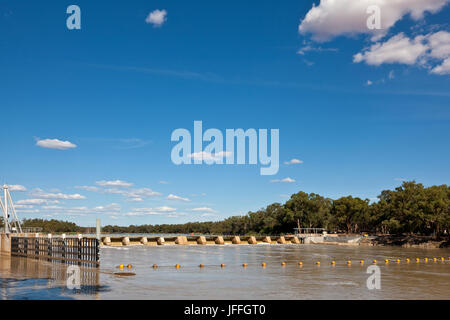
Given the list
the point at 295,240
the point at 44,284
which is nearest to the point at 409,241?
the point at 295,240

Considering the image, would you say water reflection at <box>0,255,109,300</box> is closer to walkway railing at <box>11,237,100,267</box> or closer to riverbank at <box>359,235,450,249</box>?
walkway railing at <box>11,237,100,267</box>

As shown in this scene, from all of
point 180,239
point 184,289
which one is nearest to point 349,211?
point 180,239

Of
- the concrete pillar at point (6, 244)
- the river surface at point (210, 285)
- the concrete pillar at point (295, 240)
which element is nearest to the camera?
the river surface at point (210, 285)

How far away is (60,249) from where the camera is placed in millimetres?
31891

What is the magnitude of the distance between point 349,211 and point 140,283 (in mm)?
111906

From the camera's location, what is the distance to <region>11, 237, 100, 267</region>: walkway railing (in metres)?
27.5

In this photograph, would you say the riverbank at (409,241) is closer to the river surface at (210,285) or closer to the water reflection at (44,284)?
the river surface at (210,285)

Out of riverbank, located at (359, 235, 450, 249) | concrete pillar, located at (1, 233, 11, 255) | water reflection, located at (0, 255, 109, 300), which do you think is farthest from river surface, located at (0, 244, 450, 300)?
riverbank, located at (359, 235, 450, 249)

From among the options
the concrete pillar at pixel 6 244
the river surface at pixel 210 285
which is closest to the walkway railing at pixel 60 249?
the concrete pillar at pixel 6 244

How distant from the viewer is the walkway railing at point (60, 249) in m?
27.5

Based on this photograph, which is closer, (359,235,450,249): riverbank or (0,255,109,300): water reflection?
(0,255,109,300): water reflection

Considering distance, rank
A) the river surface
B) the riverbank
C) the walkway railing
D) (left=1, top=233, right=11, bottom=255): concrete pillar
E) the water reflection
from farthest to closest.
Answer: the riverbank
(left=1, top=233, right=11, bottom=255): concrete pillar
the walkway railing
the river surface
the water reflection

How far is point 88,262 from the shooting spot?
27156mm

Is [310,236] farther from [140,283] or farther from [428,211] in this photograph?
[140,283]
